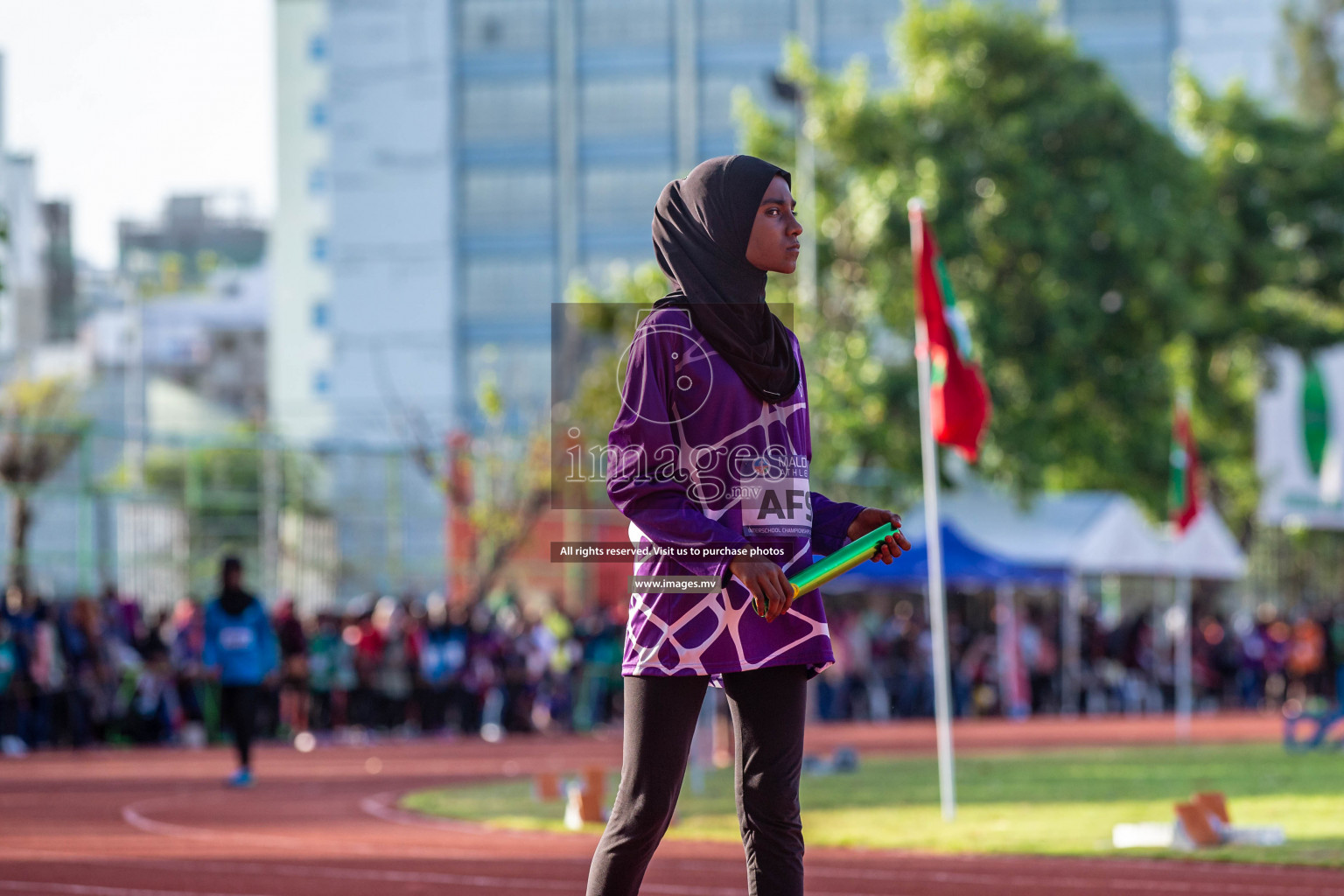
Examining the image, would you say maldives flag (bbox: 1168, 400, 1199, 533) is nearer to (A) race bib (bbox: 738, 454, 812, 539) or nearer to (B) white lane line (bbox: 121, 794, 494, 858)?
(B) white lane line (bbox: 121, 794, 494, 858)

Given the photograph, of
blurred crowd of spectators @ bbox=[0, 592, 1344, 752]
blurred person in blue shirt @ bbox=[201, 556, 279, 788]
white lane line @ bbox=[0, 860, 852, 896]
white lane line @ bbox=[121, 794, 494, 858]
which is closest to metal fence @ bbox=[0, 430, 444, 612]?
blurred crowd of spectators @ bbox=[0, 592, 1344, 752]

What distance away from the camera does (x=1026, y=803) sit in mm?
13594

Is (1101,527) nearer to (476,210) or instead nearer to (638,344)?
(638,344)

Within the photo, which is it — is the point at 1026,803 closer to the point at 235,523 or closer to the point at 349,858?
the point at 349,858

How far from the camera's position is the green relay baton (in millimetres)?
4535

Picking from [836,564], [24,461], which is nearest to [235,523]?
[24,461]

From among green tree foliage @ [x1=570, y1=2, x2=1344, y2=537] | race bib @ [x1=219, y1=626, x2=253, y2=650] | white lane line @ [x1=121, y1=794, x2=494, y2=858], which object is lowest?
white lane line @ [x1=121, y1=794, x2=494, y2=858]

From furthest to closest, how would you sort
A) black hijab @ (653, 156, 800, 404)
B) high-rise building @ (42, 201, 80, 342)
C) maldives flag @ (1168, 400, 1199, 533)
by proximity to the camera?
1. high-rise building @ (42, 201, 80, 342)
2. maldives flag @ (1168, 400, 1199, 533)
3. black hijab @ (653, 156, 800, 404)

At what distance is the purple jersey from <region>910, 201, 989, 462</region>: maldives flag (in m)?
8.51

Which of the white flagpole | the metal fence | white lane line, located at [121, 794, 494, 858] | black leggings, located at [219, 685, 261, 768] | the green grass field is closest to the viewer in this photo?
white lane line, located at [121, 794, 494, 858]

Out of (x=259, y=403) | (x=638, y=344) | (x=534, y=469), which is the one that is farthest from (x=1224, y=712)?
(x=259, y=403)

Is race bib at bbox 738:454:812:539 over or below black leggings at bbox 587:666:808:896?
over

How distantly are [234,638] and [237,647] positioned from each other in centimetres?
8

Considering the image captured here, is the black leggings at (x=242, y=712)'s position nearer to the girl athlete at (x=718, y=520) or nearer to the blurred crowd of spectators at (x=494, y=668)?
the blurred crowd of spectators at (x=494, y=668)
